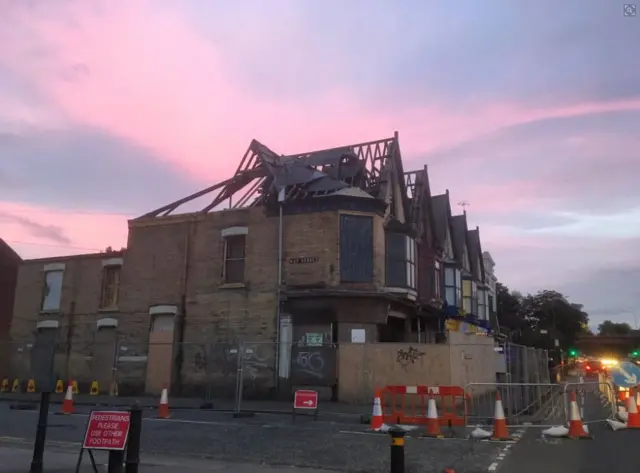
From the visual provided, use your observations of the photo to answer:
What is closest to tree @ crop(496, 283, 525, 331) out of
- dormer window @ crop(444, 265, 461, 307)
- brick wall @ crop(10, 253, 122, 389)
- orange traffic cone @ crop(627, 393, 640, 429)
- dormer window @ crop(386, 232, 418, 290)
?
dormer window @ crop(444, 265, 461, 307)

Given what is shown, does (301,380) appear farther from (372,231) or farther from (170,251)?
(170,251)

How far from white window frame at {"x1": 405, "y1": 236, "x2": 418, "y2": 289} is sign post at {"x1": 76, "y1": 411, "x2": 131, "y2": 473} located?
18603 millimetres

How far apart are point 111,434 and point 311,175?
18.7 m

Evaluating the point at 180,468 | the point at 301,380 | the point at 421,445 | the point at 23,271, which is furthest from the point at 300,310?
the point at 23,271

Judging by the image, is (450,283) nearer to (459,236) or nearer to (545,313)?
(459,236)

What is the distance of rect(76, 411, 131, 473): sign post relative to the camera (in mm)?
7270

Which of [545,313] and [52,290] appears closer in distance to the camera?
[52,290]

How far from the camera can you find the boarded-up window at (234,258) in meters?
25.0

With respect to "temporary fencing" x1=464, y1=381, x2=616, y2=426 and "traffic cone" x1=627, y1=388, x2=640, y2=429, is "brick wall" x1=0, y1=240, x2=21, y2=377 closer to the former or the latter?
"temporary fencing" x1=464, y1=381, x2=616, y2=426

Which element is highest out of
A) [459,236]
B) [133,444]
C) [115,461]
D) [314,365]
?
[459,236]

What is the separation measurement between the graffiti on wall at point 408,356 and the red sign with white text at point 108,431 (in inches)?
486

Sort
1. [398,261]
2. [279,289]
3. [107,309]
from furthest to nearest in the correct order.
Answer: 1. [107,309]
2. [398,261]
3. [279,289]

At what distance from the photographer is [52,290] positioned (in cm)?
2892

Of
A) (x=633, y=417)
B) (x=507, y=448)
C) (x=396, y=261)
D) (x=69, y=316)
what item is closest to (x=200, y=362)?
(x=69, y=316)
